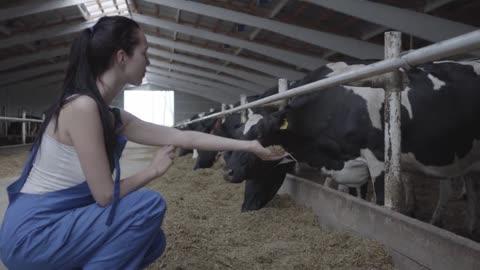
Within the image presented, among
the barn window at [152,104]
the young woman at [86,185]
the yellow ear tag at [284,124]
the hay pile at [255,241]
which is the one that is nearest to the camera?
the young woman at [86,185]

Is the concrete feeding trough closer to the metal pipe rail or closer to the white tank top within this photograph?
the metal pipe rail

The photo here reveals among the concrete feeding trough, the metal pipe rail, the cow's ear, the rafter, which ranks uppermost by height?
the rafter

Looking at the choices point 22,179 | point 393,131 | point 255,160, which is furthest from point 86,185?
point 255,160

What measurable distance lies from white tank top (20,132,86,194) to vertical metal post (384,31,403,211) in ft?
5.29

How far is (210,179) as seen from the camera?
6.24m

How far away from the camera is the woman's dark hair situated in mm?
1715

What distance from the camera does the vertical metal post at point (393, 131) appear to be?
8.31 ft

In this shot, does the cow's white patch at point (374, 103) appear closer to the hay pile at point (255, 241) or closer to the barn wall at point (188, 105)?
the hay pile at point (255, 241)

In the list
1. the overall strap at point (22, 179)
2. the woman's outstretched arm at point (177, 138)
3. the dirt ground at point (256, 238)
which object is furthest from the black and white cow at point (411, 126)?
the overall strap at point (22, 179)

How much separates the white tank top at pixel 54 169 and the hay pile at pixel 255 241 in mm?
805

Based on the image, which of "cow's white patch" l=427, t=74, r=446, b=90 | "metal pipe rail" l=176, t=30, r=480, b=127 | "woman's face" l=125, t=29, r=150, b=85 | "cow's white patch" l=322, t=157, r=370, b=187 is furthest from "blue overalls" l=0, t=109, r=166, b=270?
"cow's white patch" l=427, t=74, r=446, b=90

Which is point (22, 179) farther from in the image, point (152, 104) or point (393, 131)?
A: point (152, 104)

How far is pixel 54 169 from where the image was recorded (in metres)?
1.75

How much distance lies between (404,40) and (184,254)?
40.7ft
